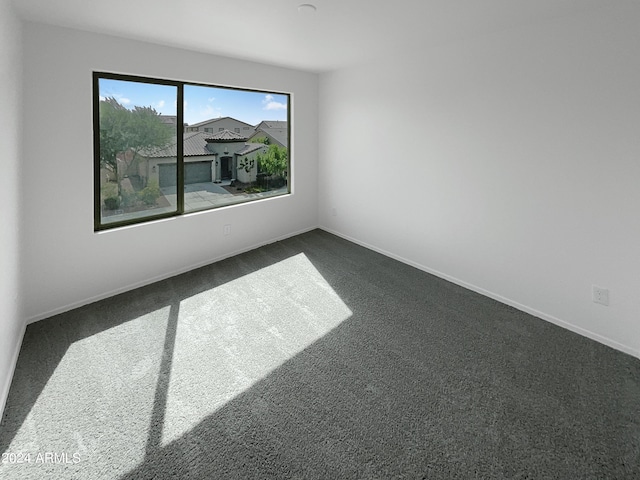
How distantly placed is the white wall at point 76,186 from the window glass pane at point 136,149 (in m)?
0.18

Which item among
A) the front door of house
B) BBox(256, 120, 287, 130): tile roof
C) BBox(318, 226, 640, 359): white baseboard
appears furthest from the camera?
BBox(256, 120, 287, 130): tile roof

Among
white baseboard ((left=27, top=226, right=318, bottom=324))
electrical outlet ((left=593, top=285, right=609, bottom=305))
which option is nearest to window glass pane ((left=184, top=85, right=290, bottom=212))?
white baseboard ((left=27, top=226, right=318, bottom=324))

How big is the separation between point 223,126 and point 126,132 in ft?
3.83

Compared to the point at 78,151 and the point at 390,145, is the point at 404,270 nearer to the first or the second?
the point at 390,145

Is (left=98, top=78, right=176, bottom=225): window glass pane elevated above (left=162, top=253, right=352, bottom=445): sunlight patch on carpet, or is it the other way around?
(left=98, top=78, right=176, bottom=225): window glass pane

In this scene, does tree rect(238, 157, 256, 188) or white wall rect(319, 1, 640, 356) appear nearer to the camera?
white wall rect(319, 1, 640, 356)

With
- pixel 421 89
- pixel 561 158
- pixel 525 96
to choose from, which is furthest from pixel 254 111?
pixel 561 158

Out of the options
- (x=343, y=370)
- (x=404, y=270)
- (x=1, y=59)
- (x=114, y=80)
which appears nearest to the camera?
(x=1, y=59)

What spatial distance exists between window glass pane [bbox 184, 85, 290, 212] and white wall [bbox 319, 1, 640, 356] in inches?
46.9

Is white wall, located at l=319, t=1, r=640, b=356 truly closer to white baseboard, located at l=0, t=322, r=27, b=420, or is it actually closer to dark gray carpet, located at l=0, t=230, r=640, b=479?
dark gray carpet, located at l=0, t=230, r=640, b=479

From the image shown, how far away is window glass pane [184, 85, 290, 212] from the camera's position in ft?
12.7

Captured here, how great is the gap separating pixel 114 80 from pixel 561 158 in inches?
153

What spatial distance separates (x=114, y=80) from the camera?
10.3ft

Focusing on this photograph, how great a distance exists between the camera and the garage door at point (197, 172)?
3.87m
